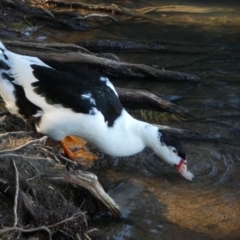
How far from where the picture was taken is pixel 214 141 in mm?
5762

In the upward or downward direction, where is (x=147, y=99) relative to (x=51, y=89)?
downward

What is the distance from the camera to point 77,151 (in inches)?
207

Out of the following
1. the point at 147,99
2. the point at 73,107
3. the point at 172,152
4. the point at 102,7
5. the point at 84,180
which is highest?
the point at 73,107

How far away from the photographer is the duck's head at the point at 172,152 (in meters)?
4.92

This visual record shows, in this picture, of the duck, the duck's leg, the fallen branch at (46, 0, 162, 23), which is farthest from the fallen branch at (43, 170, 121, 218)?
the fallen branch at (46, 0, 162, 23)

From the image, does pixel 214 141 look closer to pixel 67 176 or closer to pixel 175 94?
pixel 175 94

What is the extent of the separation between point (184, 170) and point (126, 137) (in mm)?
550

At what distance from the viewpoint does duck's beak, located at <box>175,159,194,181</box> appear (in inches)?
196

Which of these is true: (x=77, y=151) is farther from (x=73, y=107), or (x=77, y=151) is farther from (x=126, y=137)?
(x=73, y=107)

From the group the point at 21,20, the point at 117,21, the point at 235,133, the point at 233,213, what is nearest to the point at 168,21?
the point at 117,21

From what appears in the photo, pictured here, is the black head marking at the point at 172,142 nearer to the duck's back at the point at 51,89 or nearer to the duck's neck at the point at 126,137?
the duck's neck at the point at 126,137

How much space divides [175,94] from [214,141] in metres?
1.25

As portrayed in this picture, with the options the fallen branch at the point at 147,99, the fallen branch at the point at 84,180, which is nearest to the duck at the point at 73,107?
the fallen branch at the point at 84,180

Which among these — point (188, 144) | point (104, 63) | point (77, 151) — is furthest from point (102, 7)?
point (77, 151)
